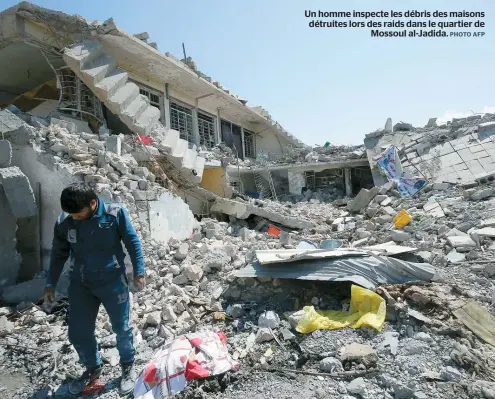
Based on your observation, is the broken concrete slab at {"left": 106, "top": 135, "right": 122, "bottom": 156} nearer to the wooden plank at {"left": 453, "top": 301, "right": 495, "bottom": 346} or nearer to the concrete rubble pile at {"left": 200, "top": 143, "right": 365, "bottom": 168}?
the wooden plank at {"left": 453, "top": 301, "right": 495, "bottom": 346}

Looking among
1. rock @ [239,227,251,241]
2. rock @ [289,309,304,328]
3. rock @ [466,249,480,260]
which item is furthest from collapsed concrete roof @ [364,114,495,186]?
rock @ [289,309,304,328]

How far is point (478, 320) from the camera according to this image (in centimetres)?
305

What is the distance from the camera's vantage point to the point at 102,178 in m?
4.83

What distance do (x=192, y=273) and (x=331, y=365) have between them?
7.33ft

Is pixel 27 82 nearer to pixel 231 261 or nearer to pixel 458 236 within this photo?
pixel 231 261

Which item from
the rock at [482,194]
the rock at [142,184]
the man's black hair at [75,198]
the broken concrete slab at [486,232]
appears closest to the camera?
the man's black hair at [75,198]

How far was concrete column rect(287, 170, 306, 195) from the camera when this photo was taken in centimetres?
1313

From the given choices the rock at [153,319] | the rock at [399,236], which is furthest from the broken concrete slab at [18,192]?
the rock at [399,236]

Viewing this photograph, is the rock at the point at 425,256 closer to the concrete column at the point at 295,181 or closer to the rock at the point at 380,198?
the rock at the point at 380,198

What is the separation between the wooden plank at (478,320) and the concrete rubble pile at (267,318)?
0.06m

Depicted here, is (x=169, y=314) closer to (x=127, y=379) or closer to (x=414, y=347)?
(x=127, y=379)

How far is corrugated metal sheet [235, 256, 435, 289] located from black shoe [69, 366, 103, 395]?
6.56ft

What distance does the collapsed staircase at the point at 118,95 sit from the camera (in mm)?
6629

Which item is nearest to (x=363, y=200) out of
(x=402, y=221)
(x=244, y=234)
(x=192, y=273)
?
(x=402, y=221)
